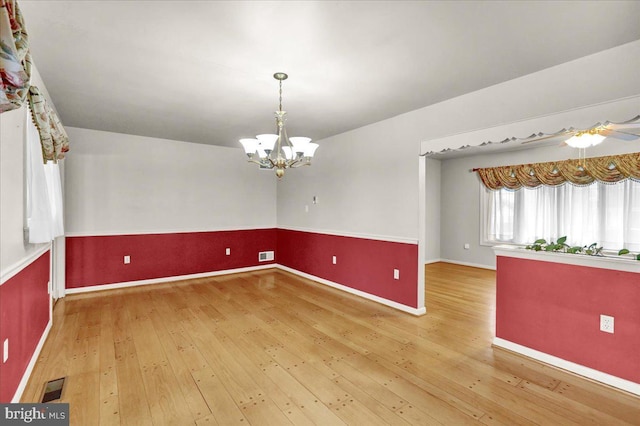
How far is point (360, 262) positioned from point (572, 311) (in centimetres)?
250

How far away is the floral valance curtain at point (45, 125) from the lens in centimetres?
224

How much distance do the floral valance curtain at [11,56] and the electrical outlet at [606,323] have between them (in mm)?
3769

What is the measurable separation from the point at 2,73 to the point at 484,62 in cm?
287

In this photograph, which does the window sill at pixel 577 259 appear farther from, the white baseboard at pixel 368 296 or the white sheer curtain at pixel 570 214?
the white sheer curtain at pixel 570 214

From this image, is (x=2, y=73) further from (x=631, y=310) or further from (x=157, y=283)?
(x=157, y=283)

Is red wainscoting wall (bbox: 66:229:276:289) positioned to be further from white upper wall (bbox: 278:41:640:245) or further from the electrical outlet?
the electrical outlet

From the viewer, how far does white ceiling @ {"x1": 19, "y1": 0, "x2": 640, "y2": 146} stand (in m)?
1.81

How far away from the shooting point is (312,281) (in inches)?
212

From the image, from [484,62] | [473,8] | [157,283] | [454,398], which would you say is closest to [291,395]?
[454,398]

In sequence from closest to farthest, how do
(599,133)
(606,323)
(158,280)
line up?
(606,323) < (599,133) < (158,280)

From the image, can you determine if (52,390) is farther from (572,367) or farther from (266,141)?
(572,367)

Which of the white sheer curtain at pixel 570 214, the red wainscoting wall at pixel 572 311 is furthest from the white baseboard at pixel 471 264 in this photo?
the red wainscoting wall at pixel 572 311

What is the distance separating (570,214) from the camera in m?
5.39

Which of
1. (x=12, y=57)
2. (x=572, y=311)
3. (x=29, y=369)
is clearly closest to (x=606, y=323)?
(x=572, y=311)
